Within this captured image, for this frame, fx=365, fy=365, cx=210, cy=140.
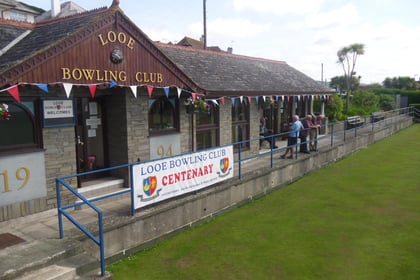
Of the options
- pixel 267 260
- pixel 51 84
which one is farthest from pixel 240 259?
pixel 51 84

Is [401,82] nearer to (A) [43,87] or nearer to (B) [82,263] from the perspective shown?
(A) [43,87]

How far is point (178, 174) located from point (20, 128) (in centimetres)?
331

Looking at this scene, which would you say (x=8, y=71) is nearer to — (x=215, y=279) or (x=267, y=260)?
(x=215, y=279)

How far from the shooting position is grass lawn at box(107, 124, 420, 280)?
6.06m

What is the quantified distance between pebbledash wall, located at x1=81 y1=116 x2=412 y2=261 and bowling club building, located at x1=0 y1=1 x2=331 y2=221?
6.71 ft

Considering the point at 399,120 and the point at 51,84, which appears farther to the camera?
the point at 399,120

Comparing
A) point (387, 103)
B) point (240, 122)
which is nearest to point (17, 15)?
point (240, 122)

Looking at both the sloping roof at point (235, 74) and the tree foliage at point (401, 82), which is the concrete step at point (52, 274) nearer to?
the sloping roof at point (235, 74)

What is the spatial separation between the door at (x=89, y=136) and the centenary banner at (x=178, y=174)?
2.20 m

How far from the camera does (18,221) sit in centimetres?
705

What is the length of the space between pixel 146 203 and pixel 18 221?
2.46m

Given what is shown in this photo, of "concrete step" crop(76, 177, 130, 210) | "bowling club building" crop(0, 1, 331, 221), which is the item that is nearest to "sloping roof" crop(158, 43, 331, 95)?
"bowling club building" crop(0, 1, 331, 221)

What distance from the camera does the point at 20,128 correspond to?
23.7 ft

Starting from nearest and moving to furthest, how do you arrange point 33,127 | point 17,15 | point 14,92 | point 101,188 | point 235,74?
point 14,92, point 33,127, point 101,188, point 235,74, point 17,15
